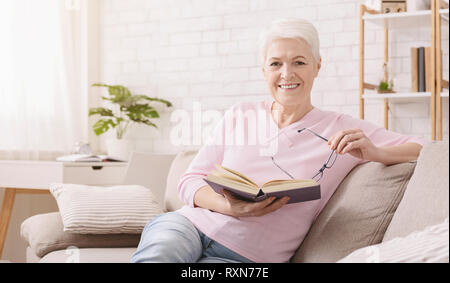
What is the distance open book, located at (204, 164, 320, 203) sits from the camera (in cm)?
133

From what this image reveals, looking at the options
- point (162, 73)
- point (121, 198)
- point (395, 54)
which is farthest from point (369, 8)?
point (121, 198)

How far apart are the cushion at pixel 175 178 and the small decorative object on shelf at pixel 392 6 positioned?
4.17 ft

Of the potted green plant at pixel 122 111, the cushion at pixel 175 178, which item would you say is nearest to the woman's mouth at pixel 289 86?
the cushion at pixel 175 178

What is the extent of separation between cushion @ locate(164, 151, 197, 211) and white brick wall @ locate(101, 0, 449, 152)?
0.89m

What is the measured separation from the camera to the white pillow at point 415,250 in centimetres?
92

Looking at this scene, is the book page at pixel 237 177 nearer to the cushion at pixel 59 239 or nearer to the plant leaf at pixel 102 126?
the cushion at pixel 59 239

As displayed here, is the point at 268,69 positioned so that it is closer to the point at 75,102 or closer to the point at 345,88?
the point at 345,88

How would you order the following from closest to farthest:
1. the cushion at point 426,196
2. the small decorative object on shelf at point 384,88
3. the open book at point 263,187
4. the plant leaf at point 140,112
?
the cushion at point 426,196 → the open book at point 263,187 → the small decorative object on shelf at point 384,88 → the plant leaf at point 140,112

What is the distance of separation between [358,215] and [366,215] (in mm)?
22

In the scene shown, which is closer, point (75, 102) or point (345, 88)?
point (345, 88)

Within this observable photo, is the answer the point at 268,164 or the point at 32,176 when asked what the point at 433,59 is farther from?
the point at 32,176

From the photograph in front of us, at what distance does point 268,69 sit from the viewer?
5.73 feet

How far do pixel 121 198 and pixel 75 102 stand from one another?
1.69m

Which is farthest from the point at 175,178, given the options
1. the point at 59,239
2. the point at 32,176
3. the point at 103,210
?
the point at 32,176
